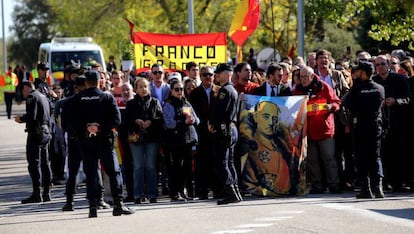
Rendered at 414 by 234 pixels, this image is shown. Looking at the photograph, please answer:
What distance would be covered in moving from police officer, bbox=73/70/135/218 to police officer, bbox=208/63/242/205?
1.58 m

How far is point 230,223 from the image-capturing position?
13.5 meters

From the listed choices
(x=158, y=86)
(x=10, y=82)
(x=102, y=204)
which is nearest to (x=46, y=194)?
(x=102, y=204)

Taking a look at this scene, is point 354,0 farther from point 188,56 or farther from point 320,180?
point 320,180

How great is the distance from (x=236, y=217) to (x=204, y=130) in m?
3.07

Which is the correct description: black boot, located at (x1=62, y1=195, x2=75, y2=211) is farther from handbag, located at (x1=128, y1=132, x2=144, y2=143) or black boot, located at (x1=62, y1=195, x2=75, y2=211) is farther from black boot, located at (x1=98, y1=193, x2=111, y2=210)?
handbag, located at (x1=128, y1=132, x2=144, y2=143)

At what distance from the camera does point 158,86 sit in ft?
59.1

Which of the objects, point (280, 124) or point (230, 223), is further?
point (280, 124)

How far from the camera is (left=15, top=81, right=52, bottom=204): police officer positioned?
1712cm

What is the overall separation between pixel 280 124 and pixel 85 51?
2883cm

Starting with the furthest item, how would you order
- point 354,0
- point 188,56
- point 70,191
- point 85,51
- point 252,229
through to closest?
point 85,51 → point 354,0 → point 188,56 → point 70,191 → point 252,229

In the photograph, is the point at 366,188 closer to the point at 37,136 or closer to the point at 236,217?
the point at 236,217

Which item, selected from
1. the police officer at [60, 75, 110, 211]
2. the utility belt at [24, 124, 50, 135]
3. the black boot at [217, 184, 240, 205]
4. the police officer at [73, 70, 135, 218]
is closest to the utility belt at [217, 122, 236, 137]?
the black boot at [217, 184, 240, 205]

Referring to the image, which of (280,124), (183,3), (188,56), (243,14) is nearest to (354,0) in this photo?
(243,14)

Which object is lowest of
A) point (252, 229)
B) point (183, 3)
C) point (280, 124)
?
point (252, 229)
